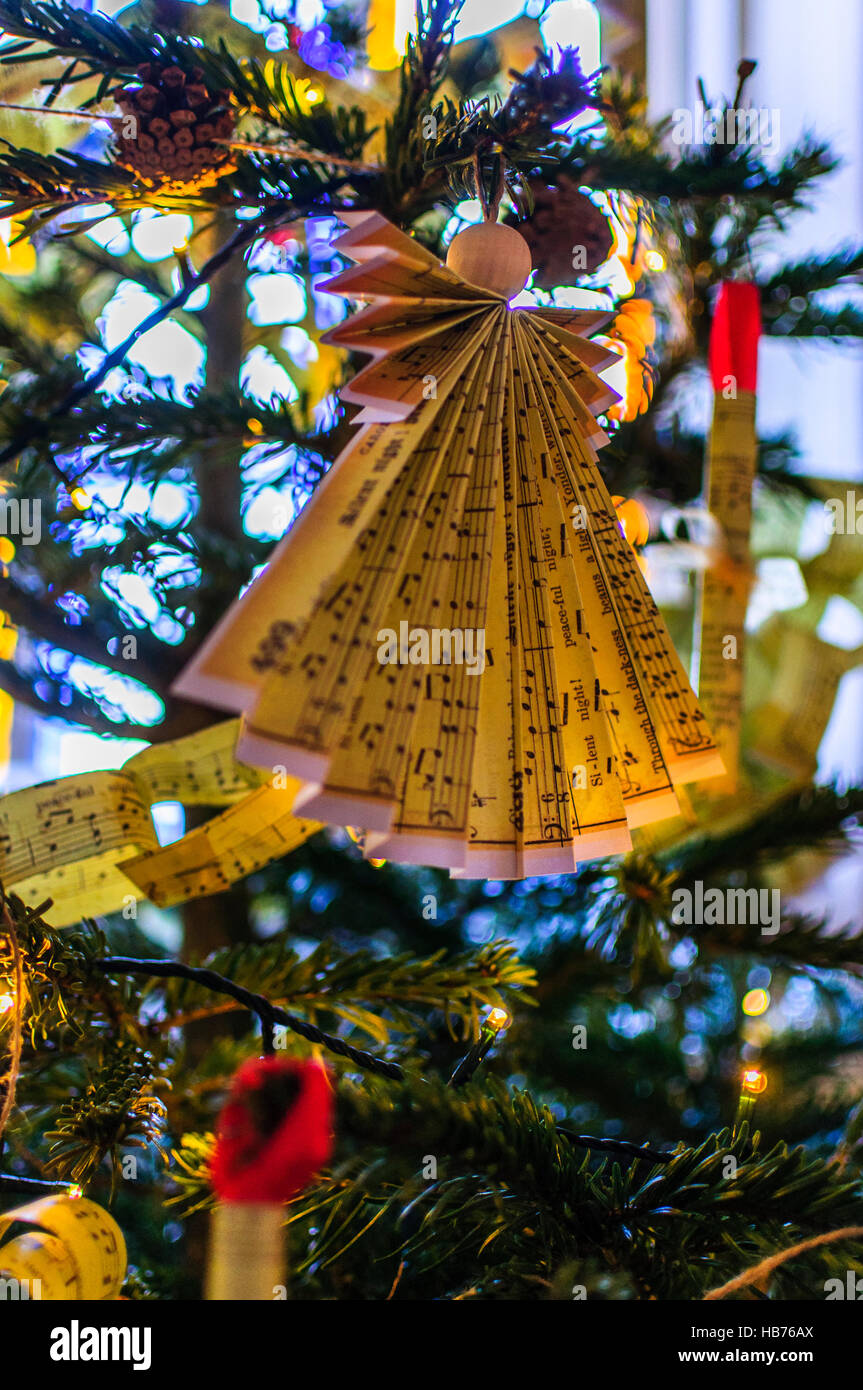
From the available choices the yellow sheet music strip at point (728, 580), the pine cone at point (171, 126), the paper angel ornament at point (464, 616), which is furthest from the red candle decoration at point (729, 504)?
the pine cone at point (171, 126)

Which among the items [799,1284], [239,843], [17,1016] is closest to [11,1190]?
[17,1016]

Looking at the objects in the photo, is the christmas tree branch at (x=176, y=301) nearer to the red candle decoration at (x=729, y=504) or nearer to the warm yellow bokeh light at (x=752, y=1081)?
the red candle decoration at (x=729, y=504)

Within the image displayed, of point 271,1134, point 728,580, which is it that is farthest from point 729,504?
point 271,1134

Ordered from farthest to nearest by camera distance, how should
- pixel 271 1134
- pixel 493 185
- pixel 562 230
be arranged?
1. pixel 562 230
2. pixel 493 185
3. pixel 271 1134

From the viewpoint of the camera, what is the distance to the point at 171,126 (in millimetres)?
419

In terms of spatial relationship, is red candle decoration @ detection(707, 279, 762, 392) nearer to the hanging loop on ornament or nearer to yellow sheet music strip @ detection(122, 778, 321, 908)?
the hanging loop on ornament

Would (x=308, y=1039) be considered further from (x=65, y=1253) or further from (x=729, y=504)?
(x=729, y=504)

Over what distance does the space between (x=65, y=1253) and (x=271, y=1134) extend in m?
0.11

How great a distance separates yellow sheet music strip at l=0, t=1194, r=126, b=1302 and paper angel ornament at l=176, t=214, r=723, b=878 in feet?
0.56

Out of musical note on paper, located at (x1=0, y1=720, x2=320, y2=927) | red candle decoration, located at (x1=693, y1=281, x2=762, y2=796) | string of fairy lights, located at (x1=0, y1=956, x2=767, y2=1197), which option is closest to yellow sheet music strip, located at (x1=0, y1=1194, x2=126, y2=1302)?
string of fairy lights, located at (x1=0, y1=956, x2=767, y2=1197)

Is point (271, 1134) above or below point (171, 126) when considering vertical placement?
below

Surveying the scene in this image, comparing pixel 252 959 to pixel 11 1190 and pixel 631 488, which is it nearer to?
pixel 11 1190

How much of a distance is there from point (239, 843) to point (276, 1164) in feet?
0.67

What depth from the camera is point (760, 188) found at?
53 cm
